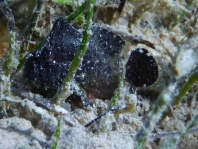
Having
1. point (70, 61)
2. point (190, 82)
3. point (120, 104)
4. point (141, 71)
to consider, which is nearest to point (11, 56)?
point (70, 61)

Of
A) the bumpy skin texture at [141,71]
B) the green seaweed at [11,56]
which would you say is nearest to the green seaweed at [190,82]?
the bumpy skin texture at [141,71]

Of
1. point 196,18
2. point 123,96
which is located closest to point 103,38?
point 123,96

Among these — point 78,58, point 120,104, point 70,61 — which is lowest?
point 120,104

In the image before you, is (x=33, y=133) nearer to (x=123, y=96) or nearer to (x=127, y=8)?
(x=123, y=96)

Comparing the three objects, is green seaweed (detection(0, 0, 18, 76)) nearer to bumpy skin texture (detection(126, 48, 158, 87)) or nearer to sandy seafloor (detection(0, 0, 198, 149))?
sandy seafloor (detection(0, 0, 198, 149))

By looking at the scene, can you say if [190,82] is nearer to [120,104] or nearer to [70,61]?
[120,104]

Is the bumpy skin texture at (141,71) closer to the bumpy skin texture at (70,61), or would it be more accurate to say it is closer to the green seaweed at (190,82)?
the bumpy skin texture at (70,61)

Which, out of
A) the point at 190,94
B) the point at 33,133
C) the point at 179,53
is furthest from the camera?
the point at 190,94

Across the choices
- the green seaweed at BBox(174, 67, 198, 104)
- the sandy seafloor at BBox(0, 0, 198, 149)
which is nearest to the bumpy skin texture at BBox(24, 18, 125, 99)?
the sandy seafloor at BBox(0, 0, 198, 149)
